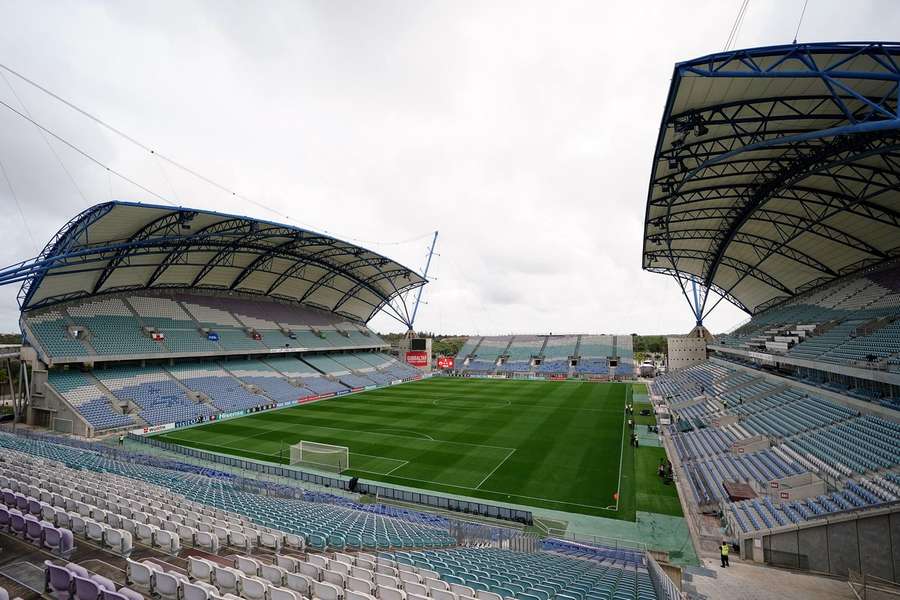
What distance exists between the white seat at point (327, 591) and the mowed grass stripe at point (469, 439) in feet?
51.3

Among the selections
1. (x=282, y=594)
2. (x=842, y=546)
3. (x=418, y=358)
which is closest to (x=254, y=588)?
(x=282, y=594)

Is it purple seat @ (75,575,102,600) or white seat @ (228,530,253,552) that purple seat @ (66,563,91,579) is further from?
white seat @ (228,530,253,552)

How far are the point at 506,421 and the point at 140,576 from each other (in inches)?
1258

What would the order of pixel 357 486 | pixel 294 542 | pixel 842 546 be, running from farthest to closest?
1. pixel 357 486
2. pixel 842 546
3. pixel 294 542

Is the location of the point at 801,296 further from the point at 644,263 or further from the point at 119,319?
the point at 119,319

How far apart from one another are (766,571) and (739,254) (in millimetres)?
37563

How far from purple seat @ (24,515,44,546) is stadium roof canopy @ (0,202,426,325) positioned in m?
25.9

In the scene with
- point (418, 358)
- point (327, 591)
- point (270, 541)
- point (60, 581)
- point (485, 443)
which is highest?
point (418, 358)

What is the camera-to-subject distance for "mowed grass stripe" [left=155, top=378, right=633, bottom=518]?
21953mm

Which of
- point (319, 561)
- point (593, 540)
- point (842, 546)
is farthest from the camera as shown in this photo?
point (593, 540)

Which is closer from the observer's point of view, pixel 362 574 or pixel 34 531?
pixel 362 574

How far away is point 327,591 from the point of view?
586 centimetres

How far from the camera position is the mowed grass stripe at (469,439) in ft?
72.0

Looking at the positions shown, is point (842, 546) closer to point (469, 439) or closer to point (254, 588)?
point (254, 588)
